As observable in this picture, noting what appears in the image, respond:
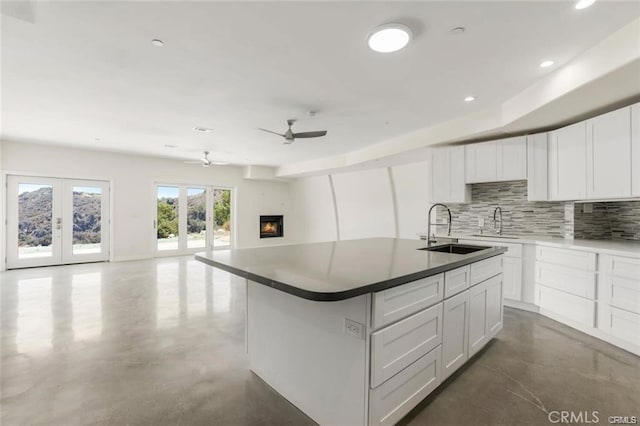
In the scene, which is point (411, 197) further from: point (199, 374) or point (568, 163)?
point (199, 374)

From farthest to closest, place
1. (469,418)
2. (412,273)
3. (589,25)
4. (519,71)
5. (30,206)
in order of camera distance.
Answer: (30,206), (519,71), (589,25), (469,418), (412,273)

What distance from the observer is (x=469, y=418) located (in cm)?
180

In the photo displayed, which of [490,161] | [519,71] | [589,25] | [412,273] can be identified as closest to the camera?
[412,273]

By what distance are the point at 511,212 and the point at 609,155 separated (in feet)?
5.15

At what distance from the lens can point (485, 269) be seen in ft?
8.30

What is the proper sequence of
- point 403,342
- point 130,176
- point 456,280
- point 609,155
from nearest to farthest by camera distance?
point 403,342 → point 456,280 → point 609,155 → point 130,176

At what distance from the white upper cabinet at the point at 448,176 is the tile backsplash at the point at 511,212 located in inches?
11.1

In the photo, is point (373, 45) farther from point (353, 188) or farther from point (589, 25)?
point (353, 188)

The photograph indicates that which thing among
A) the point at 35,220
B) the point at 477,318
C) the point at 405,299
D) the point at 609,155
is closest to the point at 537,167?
the point at 609,155

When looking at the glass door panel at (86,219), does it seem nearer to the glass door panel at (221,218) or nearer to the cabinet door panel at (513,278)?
the glass door panel at (221,218)

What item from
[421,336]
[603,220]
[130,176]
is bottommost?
[421,336]

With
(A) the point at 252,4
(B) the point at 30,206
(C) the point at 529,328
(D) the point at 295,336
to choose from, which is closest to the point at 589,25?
(A) the point at 252,4

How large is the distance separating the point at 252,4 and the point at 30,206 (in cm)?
748

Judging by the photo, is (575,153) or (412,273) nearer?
(412,273)
